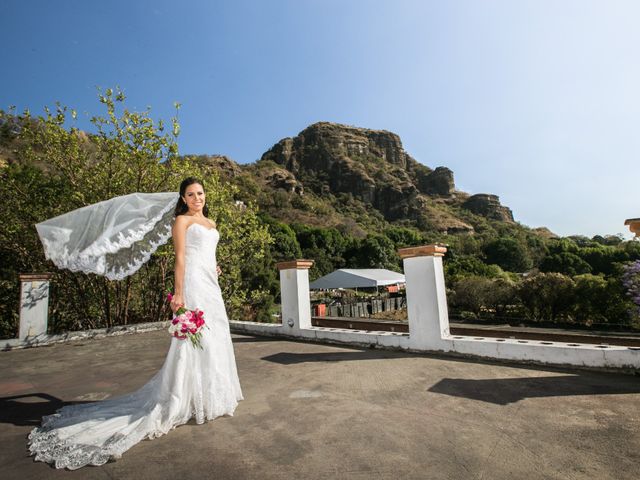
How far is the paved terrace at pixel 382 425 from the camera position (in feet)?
5.85

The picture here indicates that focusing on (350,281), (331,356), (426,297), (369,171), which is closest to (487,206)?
(369,171)

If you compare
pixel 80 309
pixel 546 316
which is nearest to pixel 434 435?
pixel 80 309

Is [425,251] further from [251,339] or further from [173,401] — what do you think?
[251,339]

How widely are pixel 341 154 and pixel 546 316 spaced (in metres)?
111

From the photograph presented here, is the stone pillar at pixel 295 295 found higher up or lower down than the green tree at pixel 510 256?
lower down

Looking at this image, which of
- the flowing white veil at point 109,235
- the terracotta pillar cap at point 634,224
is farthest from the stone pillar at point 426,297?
the flowing white veil at point 109,235

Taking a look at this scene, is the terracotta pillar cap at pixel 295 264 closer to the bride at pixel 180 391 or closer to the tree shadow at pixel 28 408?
the bride at pixel 180 391

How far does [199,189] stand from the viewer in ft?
9.76

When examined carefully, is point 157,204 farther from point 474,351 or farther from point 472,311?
point 472,311

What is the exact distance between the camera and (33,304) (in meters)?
6.62

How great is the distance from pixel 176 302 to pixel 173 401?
2.46 ft

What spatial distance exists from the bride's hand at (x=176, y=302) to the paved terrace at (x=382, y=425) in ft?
2.95

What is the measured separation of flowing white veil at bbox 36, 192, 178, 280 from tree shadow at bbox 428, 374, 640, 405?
333 cm

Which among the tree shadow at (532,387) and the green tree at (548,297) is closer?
the tree shadow at (532,387)
